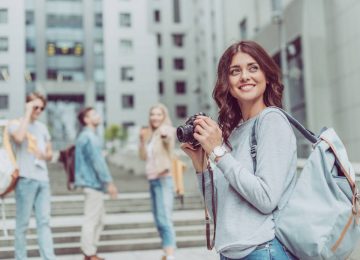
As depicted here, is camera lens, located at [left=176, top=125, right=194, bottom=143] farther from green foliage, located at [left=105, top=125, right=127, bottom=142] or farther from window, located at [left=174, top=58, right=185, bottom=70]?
window, located at [left=174, top=58, right=185, bottom=70]

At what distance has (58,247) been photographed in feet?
22.6

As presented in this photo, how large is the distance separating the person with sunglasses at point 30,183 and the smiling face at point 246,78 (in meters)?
3.44

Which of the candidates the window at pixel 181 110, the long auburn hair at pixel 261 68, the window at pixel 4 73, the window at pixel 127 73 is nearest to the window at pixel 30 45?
the window at pixel 4 73

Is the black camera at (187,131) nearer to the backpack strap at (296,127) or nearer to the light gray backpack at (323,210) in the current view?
the backpack strap at (296,127)

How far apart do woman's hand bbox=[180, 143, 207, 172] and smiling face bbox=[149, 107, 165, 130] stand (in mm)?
4061

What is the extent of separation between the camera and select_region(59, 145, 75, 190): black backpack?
614 cm

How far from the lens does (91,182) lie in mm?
5801

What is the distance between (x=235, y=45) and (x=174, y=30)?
39.3 meters

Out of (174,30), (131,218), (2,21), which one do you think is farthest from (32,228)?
(174,30)

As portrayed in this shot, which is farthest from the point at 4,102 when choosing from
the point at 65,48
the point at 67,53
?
the point at 65,48

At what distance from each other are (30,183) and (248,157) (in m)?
3.54

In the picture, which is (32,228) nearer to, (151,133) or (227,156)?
(151,133)

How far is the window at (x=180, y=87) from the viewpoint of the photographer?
1745 inches

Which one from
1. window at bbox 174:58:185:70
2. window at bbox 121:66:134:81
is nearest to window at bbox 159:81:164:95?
window at bbox 174:58:185:70
